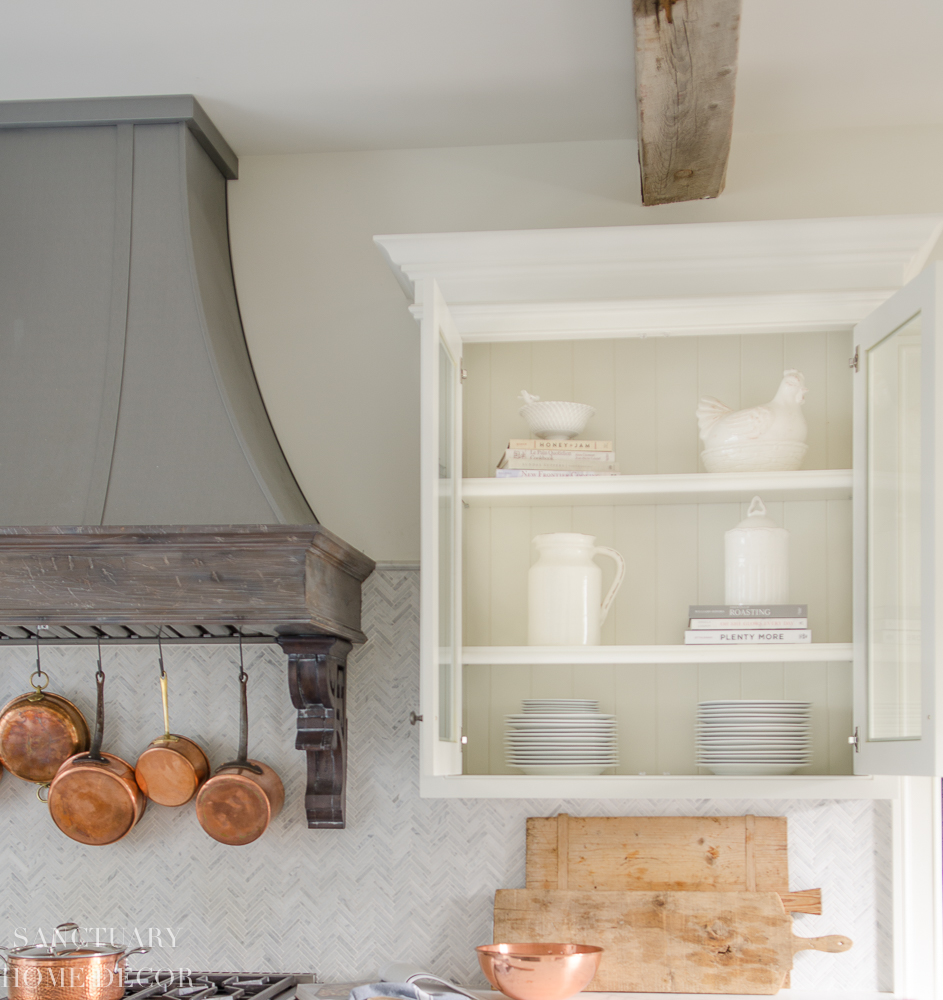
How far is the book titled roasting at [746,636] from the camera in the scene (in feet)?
6.16

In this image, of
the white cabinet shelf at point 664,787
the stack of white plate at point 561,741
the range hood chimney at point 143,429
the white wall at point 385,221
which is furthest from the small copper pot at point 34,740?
the stack of white plate at point 561,741

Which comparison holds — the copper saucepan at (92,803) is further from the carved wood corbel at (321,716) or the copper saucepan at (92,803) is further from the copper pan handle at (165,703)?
the carved wood corbel at (321,716)

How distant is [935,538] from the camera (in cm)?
158

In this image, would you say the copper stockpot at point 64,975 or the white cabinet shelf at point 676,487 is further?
the white cabinet shelf at point 676,487

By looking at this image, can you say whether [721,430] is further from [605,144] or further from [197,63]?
[197,63]

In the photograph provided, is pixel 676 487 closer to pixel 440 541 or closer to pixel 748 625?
pixel 748 625

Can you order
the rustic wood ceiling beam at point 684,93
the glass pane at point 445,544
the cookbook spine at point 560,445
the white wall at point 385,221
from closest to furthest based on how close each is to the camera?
the rustic wood ceiling beam at point 684,93, the glass pane at point 445,544, the cookbook spine at point 560,445, the white wall at point 385,221

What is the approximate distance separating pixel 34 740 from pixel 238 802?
44 centimetres

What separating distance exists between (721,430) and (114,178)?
1332mm

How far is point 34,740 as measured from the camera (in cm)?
207

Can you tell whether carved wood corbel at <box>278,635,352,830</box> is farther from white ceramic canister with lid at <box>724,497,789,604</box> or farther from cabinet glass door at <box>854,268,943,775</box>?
cabinet glass door at <box>854,268,943,775</box>

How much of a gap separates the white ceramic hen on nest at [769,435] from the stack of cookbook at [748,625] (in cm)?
27

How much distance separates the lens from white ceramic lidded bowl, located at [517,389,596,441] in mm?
1997

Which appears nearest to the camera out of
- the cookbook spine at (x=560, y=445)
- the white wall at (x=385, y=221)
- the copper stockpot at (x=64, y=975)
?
the copper stockpot at (x=64, y=975)
